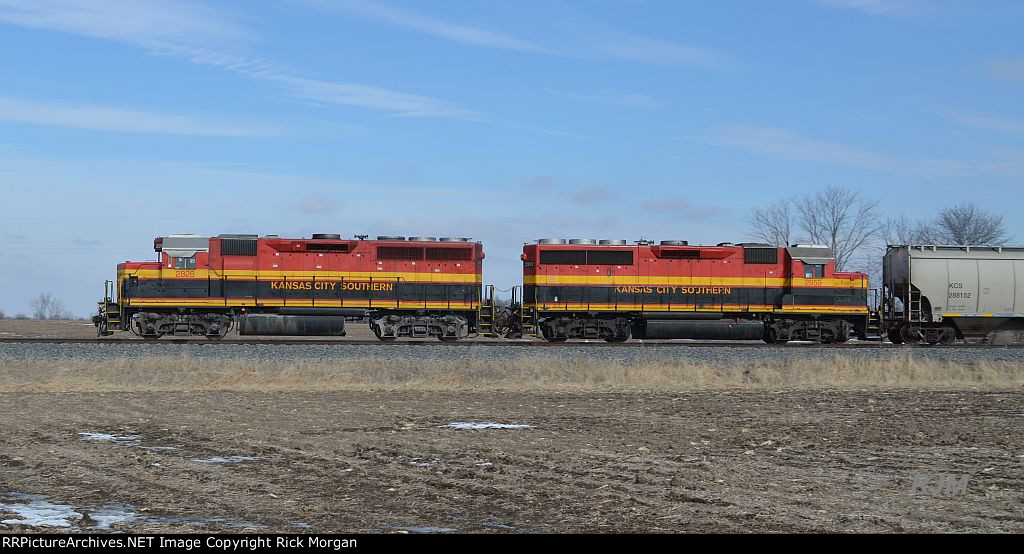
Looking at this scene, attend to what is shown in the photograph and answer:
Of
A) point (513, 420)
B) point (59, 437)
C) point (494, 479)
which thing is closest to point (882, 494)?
point (494, 479)

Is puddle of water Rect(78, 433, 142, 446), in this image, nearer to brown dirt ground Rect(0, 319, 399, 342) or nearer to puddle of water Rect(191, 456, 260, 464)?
puddle of water Rect(191, 456, 260, 464)

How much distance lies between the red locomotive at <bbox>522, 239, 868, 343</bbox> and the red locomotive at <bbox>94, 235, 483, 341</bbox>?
2.52 m

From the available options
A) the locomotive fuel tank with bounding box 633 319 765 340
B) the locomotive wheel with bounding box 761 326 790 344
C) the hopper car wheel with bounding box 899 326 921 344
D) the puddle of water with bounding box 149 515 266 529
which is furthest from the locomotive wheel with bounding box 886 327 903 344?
the puddle of water with bounding box 149 515 266 529

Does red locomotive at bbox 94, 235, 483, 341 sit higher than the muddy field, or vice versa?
red locomotive at bbox 94, 235, 483, 341

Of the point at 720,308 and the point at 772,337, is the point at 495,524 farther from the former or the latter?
the point at 772,337

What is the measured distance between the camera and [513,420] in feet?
50.4

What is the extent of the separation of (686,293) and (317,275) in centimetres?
1172

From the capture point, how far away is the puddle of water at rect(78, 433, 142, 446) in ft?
41.1

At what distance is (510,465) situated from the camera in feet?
36.0

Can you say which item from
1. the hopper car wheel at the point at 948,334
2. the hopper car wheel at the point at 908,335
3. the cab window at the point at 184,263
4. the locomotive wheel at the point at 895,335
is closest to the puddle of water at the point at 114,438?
the cab window at the point at 184,263

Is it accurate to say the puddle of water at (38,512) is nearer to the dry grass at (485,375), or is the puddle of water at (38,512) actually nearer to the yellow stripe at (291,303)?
the dry grass at (485,375)

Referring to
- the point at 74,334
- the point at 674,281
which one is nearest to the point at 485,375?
the point at 674,281

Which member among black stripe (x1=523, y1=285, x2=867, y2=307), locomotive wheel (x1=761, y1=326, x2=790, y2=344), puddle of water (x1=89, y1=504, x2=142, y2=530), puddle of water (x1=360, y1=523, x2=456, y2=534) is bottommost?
puddle of water (x1=360, y1=523, x2=456, y2=534)
